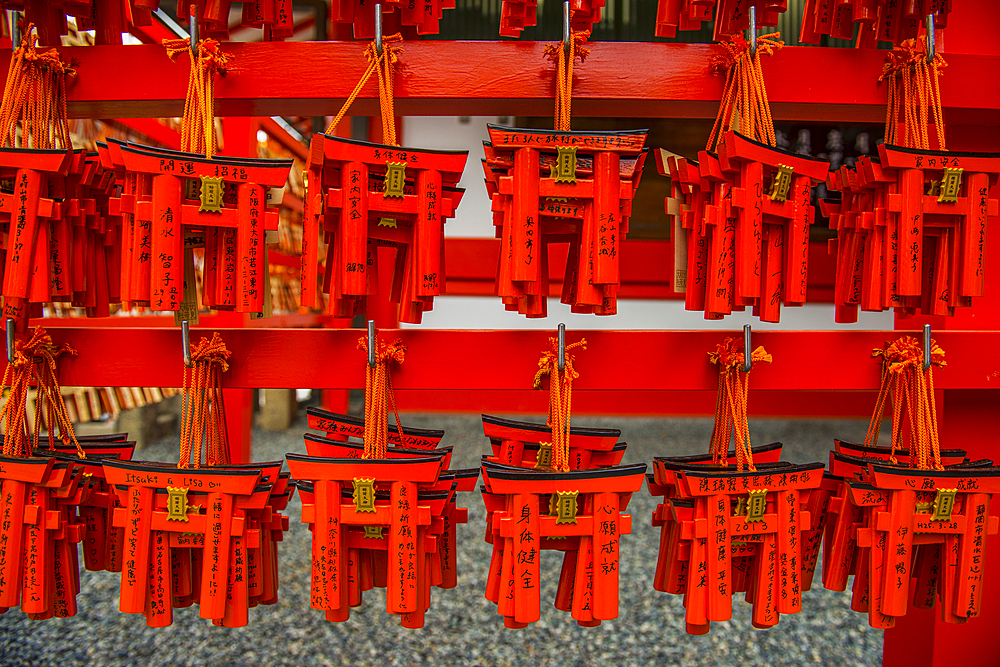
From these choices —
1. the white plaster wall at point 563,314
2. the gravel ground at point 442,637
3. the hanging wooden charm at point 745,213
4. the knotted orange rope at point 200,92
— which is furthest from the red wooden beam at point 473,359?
the white plaster wall at point 563,314

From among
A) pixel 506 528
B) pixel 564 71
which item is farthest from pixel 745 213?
pixel 506 528

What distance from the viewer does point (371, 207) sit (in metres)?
0.74

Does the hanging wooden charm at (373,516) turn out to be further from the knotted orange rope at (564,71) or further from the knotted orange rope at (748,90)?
the knotted orange rope at (748,90)

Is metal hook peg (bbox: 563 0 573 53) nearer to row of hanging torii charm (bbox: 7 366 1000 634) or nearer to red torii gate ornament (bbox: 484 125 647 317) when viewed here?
red torii gate ornament (bbox: 484 125 647 317)

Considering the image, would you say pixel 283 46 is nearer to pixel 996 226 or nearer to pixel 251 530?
pixel 251 530

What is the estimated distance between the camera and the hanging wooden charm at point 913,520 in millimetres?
791

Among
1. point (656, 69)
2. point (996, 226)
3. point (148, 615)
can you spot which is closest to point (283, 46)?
point (656, 69)

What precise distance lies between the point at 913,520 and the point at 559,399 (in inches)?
21.2

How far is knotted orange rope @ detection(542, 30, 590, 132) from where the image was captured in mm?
795

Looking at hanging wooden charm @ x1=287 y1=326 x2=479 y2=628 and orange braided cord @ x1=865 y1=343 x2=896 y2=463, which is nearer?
hanging wooden charm @ x1=287 y1=326 x2=479 y2=628

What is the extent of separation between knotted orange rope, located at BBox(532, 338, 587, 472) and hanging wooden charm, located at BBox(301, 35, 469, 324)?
0.64ft

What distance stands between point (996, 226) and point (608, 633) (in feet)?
4.20

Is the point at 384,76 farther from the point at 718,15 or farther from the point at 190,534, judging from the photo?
the point at 190,534

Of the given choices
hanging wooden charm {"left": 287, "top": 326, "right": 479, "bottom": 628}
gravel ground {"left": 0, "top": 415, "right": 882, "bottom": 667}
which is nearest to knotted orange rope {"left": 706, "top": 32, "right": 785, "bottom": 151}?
hanging wooden charm {"left": 287, "top": 326, "right": 479, "bottom": 628}
